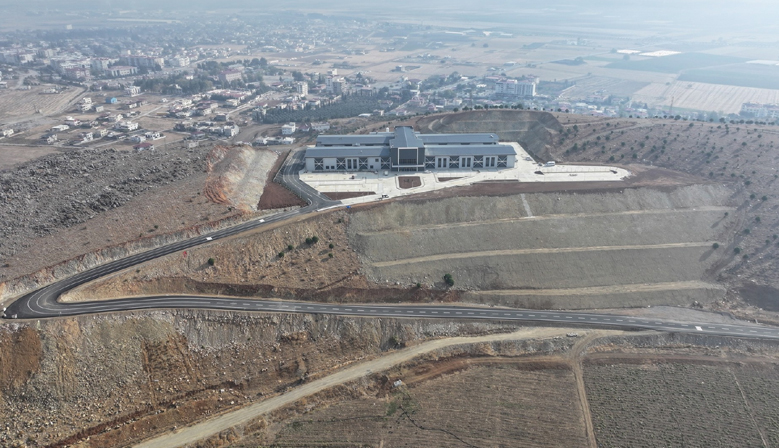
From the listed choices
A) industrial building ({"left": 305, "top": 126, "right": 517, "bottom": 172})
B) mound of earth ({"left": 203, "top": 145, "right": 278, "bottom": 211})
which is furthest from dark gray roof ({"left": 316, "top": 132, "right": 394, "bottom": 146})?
mound of earth ({"left": 203, "top": 145, "right": 278, "bottom": 211})

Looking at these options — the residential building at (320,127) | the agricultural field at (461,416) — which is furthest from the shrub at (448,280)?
the residential building at (320,127)

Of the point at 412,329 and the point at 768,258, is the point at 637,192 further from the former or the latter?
the point at 412,329

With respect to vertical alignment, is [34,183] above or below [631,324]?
above

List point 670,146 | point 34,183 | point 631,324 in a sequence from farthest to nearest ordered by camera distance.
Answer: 1. point 670,146
2. point 34,183
3. point 631,324

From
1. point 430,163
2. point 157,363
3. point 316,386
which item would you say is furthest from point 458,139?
point 157,363

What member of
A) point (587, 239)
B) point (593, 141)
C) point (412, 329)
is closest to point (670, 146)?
point (593, 141)

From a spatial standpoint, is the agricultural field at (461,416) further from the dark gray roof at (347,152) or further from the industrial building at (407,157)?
the dark gray roof at (347,152)
